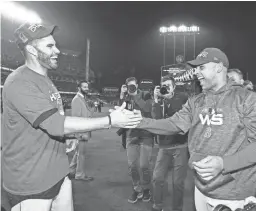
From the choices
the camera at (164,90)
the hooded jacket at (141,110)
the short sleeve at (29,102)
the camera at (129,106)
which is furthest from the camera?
the hooded jacket at (141,110)

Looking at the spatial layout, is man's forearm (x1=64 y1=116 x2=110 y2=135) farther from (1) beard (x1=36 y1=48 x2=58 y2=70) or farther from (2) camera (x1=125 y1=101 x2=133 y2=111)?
(2) camera (x1=125 y1=101 x2=133 y2=111)

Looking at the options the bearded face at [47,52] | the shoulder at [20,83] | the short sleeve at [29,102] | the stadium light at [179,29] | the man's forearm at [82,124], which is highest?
the stadium light at [179,29]

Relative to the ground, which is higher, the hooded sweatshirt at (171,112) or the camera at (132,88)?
the camera at (132,88)

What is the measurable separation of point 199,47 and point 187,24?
37.4 feet

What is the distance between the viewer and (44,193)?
2.22 m

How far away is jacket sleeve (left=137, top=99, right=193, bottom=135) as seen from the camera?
290 cm

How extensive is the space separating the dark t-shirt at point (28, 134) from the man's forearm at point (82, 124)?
0.07 m

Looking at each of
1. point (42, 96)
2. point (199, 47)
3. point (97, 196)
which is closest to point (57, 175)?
point (42, 96)

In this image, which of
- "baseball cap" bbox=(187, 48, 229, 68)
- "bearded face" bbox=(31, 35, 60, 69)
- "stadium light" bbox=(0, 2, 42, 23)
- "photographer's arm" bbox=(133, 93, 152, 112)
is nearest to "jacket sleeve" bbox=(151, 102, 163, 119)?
"photographer's arm" bbox=(133, 93, 152, 112)

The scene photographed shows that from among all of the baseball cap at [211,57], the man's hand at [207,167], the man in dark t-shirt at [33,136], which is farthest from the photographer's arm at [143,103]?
the man's hand at [207,167]

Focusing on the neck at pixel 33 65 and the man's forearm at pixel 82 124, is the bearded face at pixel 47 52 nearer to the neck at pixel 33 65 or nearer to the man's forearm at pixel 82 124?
the neck at pixel 33 65

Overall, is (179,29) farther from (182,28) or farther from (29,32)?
(29,32)

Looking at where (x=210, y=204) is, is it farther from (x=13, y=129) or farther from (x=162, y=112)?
(x=162, y=112)

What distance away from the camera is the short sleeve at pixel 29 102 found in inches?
81.0
